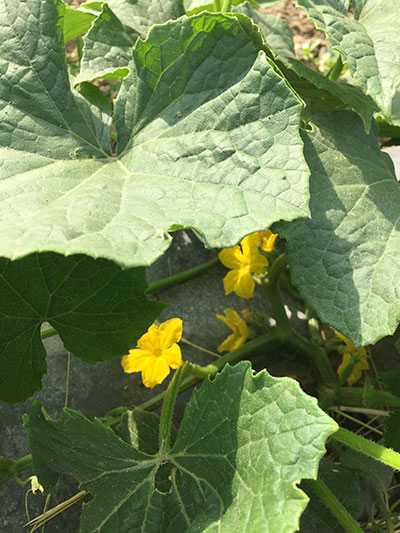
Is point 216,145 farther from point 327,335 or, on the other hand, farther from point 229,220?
point 327,335

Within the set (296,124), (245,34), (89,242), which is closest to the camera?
(89,242)

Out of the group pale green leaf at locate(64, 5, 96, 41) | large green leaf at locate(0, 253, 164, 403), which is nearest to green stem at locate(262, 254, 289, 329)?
large green leaf at locate(0, 253, 164, 403)

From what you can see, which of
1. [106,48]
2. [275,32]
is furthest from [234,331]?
[275,32]

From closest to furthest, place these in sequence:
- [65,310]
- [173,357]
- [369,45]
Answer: [369,45]
[65,310]
[173,357]

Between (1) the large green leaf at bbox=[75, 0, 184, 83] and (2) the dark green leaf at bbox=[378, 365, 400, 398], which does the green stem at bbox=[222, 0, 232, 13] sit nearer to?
(1) the large green leaf at bbox=[75, 0, 184, 83]

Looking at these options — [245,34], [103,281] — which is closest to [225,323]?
[103,281]

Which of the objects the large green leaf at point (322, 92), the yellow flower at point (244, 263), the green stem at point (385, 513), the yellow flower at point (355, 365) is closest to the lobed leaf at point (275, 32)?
the large green leaf at point (322, 92)

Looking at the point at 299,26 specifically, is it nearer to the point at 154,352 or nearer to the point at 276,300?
the point at 276,300
